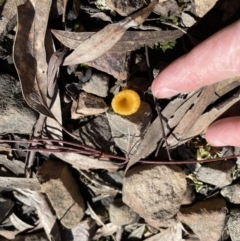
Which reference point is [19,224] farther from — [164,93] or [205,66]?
[205,66]

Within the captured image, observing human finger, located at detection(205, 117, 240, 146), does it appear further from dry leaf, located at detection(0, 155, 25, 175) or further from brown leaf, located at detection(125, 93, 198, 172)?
dry leaf, located at detection(0, 155, 25, 175)

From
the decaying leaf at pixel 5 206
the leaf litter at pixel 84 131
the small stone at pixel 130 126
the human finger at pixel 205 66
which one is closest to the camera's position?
the human finger at pixel 205 66

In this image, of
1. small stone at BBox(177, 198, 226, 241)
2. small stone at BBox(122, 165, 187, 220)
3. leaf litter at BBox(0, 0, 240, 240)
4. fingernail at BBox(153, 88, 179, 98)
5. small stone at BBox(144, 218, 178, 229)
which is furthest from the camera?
small stone at BBox(144, 218, 178, 229)

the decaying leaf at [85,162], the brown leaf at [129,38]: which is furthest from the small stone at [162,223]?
the brown leaf at [129,38]

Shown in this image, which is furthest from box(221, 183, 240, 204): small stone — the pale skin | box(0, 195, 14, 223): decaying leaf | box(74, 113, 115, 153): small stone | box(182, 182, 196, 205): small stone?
box(0, 195, 14, 223): decaying leaf

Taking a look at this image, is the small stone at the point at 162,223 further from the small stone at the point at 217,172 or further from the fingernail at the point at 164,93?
the fingernail at the point at 164,93

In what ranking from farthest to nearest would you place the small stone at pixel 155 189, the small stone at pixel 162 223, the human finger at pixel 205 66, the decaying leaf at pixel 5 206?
the decaying leaf at pixel 5 206, the small stone at pixel 162 223, the small stone at pixel 155 189, the human finger at pixel 205 66
